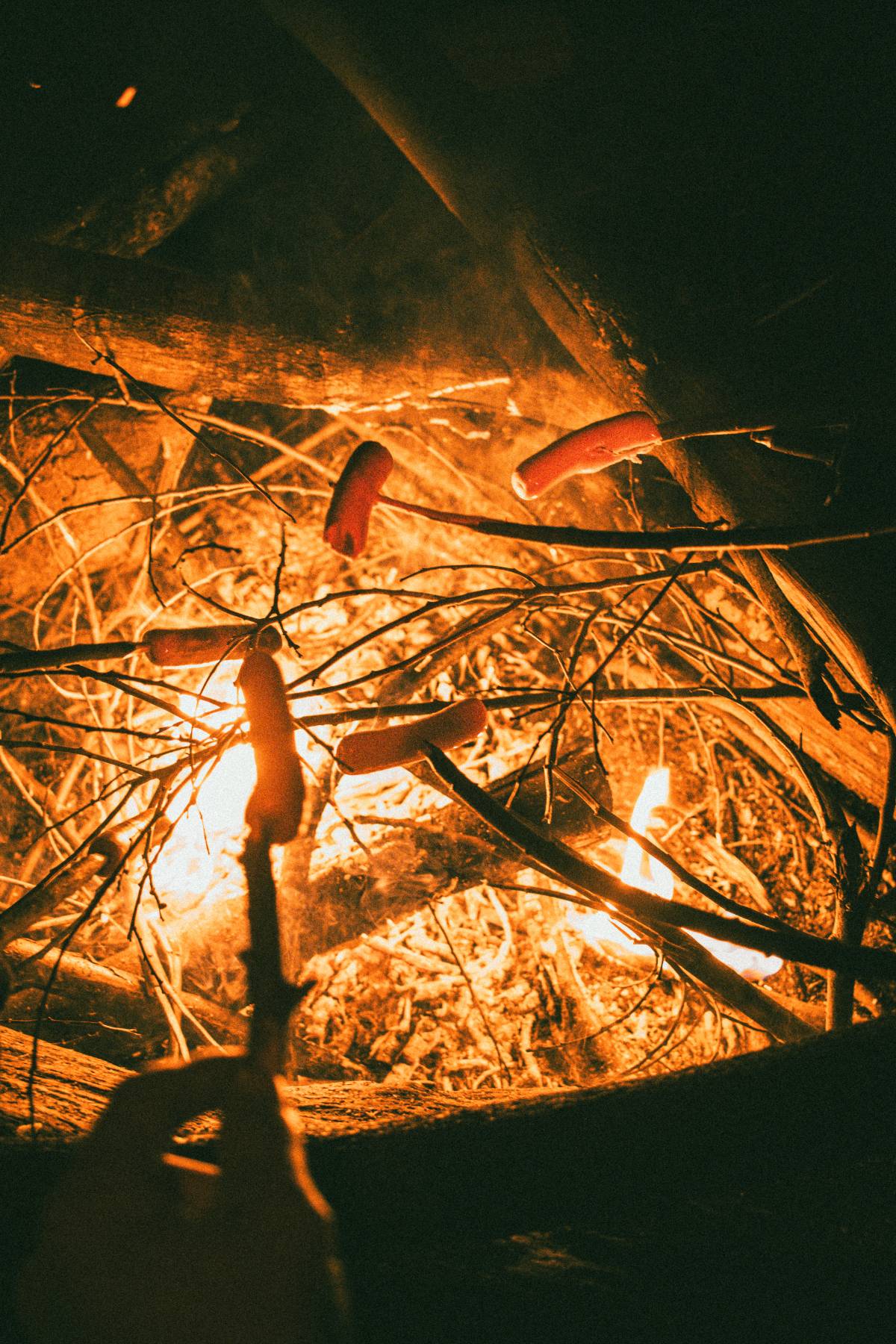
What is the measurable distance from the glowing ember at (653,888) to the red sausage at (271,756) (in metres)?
1.64

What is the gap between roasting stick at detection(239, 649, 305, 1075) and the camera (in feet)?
2.32

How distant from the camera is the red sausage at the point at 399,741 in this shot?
1.74 meters

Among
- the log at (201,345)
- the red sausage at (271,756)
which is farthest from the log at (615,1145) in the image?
the log at (201,345)

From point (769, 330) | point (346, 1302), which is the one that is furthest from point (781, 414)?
point (346, 1302)

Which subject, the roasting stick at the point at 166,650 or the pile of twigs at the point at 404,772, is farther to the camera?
the pile of twigs at the point at 404,772

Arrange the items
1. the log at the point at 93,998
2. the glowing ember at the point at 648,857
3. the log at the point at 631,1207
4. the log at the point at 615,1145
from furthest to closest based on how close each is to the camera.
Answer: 1. the glowing ember at the point at 648,857
2. the log at the point at 93,998
3. the log at the point at 615,1145
4. the log at the point at 631,1207

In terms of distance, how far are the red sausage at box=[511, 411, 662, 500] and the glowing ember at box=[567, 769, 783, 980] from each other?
1.20 metres

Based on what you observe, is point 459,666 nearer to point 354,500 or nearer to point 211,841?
point 211,841

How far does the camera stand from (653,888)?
97.5 inches

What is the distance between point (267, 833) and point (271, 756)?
0.10 metres

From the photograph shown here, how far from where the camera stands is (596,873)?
1313 mm

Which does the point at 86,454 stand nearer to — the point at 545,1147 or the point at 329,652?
the point at 329,652

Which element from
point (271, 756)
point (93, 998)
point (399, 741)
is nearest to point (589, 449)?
point (399, 741)

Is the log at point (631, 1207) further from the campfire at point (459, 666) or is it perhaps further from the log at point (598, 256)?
the log at point (598, 256)
